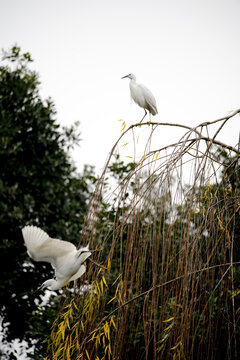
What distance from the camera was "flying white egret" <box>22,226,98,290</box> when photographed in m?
1.88

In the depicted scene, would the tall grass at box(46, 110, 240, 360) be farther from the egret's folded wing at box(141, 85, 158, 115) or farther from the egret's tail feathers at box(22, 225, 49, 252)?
the egret's folded wing at box(141, 85, 158, 115)

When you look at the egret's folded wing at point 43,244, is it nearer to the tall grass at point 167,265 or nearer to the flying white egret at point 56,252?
the flying white egret at point 56,252

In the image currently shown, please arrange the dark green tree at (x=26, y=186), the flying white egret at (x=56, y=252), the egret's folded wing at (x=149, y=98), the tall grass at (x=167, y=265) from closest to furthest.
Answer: the tall grass at (x=167, y=265) → the flying white egret at (x=56, y=252) → the egret's folded wing at (x=149, y=98) → the dark green tree at (x=26, y=186)

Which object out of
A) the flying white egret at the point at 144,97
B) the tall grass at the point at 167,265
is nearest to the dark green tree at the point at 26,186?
the flying white egret at the point at 144,97

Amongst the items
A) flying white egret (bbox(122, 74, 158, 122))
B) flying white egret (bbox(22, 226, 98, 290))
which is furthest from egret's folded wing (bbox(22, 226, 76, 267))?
flying white egret (bbox(122, 74, 158, 122))

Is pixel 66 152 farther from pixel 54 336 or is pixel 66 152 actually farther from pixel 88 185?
pixel 54 336

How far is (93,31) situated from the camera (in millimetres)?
6918

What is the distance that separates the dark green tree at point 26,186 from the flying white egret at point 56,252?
2.13m

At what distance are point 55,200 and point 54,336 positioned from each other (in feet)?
10.1

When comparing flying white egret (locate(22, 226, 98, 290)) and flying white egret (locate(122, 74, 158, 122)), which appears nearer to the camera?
flying white egret (locate(22, 226, 98, 290))

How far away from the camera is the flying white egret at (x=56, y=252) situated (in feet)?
6.18

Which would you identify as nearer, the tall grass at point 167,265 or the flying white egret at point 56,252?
the tall grass at point 167,265

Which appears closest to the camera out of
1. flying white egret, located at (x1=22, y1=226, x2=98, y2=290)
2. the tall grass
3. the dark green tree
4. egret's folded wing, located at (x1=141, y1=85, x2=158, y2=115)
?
the tall grass

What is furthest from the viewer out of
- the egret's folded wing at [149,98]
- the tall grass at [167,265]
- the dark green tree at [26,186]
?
Result: the dark green tree at [26,186]
